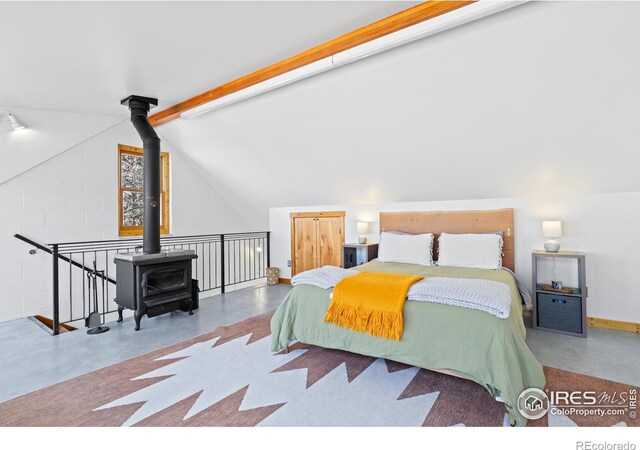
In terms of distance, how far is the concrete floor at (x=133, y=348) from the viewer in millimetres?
2354

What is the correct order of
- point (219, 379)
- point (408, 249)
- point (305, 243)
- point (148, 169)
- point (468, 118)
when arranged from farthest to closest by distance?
point (305, 243) < point (408, 249) < point (148, 169) < point (468, 118) < point (219, 379)

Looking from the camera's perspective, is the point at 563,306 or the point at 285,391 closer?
the point at 285,391

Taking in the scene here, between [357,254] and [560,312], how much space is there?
2374mm

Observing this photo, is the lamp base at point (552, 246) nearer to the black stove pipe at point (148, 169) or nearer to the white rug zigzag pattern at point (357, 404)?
the white rug zigzag pattern at point (357, 404)

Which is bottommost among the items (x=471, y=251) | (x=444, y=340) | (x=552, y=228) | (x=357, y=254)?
(x=444, y=340)

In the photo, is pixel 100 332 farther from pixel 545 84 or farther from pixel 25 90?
pixel 545 84

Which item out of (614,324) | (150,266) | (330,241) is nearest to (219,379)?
(150,266)

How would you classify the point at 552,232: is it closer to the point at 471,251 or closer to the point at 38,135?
the point at 471,251

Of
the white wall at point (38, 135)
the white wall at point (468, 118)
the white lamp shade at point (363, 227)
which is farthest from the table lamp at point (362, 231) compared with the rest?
the white wall at point (38, 135)

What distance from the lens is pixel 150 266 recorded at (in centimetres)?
340

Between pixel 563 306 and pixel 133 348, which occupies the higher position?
pixel 563 306

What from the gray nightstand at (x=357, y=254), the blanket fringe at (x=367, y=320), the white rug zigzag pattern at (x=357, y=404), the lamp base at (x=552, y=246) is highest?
the lamp base at (x=552, y=246)

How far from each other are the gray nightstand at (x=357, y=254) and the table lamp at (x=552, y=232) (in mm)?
2031
